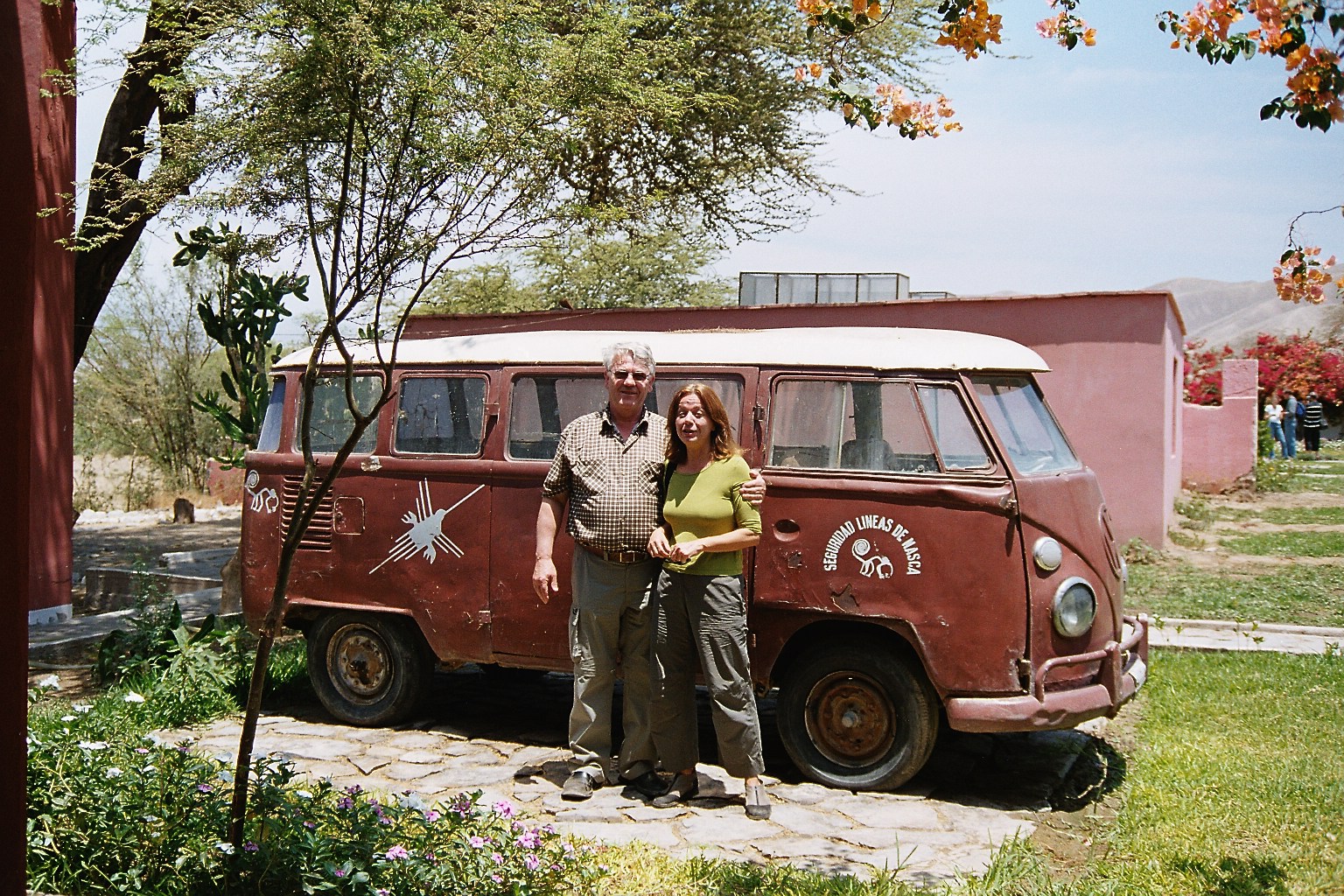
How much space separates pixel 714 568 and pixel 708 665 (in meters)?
0.47

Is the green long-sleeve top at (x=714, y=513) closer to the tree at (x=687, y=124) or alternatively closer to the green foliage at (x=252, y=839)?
the green foliage at (x=252, y=839)

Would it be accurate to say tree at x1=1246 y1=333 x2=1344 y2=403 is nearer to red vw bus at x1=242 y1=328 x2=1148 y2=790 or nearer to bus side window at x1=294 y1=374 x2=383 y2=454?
red vw bus at x1=242 y1=328 x2=1148 y2=790

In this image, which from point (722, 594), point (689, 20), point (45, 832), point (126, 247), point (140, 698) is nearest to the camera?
point (45, 832)

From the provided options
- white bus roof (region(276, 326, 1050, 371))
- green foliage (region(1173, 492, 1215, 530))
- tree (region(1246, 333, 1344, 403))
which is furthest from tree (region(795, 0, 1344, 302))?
tree (region(1246, 333, 1344, 403))

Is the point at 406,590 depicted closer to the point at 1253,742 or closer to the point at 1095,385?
the point at 1253,742

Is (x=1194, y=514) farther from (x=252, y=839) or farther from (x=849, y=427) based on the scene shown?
(x=252, y=839)

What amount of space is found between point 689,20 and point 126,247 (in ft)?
23.8

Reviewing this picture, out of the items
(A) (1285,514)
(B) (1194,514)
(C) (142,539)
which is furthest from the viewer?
(A) (1285,514)

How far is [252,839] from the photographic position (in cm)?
456

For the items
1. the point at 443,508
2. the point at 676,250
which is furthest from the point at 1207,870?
the point at 676,250

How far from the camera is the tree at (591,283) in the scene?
21.3 metres

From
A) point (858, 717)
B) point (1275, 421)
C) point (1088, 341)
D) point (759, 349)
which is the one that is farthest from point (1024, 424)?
point (1275, 421)

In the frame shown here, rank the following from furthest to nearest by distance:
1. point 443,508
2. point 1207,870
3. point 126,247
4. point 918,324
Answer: point 918,324
point 126,247
point 443,508
point 1207,870

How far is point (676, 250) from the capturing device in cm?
2266
